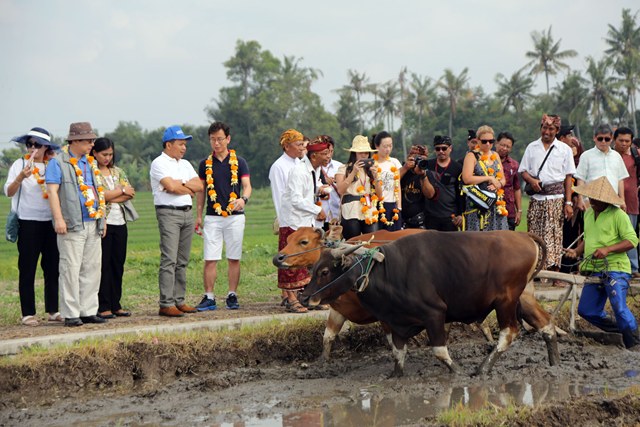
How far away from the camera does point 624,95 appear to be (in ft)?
249

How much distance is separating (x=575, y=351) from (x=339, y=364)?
106 inches

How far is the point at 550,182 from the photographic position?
500 inches

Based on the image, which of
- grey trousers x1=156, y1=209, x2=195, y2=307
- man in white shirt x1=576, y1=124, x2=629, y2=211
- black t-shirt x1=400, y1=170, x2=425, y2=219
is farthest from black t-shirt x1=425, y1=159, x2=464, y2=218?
grey trousers x1=156, y1=209, x2=195, y2=307

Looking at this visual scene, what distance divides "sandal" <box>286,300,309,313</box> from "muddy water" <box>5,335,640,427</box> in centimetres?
134

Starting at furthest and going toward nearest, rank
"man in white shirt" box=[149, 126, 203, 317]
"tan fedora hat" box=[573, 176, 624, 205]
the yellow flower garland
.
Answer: the yellow flower garland → "man in white shirt" box=[149, 126, 203, 317] → "tan fedora hat" box=[573, 176, 624, 205]

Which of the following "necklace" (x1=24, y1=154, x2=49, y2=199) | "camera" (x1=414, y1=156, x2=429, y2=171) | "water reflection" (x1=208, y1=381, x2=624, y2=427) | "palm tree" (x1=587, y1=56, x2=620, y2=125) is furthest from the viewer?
"palm tree" (x1=587, y1=56, x2=620, y2=125)

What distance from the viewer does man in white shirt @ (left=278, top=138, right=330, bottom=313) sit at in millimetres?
10789

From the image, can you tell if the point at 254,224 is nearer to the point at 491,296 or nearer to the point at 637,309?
the point at 637,309

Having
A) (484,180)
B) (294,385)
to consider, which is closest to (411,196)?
(484,180)

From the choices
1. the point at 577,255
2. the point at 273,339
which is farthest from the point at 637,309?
the point at 273,339

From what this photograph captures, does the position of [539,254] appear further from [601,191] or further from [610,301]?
[610,301]

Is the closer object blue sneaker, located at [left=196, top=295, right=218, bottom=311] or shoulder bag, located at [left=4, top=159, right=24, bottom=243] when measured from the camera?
shoulder bag, located at [left=4, top=159, right=24, bottom=243]

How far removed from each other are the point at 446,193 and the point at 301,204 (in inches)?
87.7

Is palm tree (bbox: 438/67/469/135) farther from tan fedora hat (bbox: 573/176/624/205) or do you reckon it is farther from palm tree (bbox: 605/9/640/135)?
tan fedora hat (bbox: 573/176/624/205)
